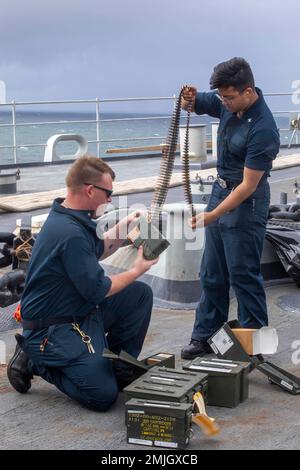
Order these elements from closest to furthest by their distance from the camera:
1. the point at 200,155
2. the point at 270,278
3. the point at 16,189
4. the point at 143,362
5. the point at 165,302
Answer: the point at 143,362, the point at 165,302, the point at 270,278, the point at 16,189, the point at 200,155

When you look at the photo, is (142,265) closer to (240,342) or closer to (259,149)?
(240,342)

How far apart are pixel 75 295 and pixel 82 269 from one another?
0.71ft

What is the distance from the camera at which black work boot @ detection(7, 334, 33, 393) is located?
14.7 feet

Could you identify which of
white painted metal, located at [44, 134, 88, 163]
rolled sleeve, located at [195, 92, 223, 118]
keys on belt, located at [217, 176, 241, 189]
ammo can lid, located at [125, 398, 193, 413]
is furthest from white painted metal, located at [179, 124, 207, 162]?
ammo can lid, located at [125, 398, 193, 413]

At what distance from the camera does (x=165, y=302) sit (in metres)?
6.48

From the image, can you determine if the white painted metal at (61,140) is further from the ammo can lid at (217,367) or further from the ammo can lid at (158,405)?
the ammo can lid at (158,405)

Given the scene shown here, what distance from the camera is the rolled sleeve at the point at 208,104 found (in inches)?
200

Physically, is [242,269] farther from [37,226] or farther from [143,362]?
[37,226]

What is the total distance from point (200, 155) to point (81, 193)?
32.6 ft

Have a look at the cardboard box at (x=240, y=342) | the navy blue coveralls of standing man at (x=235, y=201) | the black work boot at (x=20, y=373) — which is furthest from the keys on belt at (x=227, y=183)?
the black work boot at (x=20, y=373)

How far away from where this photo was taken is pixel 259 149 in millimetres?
4676

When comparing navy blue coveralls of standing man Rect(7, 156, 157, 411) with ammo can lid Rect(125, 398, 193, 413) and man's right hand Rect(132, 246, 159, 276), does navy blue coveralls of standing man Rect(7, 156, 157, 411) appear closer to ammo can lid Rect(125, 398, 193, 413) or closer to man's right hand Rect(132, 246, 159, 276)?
man's right hand Rect(132, 246, 159, 276)
